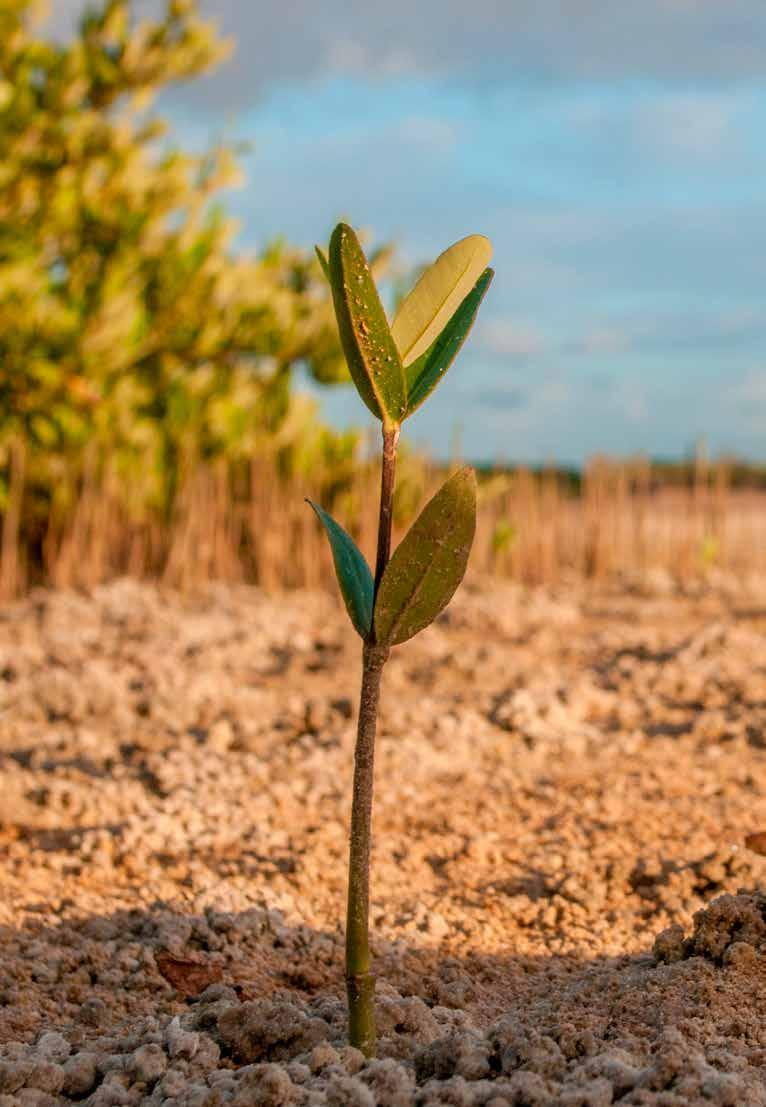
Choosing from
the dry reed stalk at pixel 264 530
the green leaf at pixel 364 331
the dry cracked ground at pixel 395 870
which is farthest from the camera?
the dry reed stalk at pixel 264 530

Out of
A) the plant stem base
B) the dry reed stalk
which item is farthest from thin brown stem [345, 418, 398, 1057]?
the dry reed stalk

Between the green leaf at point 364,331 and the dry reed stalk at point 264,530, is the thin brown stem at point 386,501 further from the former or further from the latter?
the dry reed stalk at point 264,530

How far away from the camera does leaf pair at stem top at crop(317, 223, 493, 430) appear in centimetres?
111

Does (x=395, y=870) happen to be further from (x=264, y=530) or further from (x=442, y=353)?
(x=264, y=530)

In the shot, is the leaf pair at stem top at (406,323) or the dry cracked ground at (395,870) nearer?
the leaf pair at stem top at (406,323)

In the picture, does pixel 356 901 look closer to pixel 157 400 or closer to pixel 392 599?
pixel 392 599

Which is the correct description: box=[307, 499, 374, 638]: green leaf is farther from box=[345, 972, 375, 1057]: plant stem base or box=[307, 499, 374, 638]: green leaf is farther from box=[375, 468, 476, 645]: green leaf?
box=[345, 972, 375, 1057]: plant stem base

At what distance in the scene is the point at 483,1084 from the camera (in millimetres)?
1100

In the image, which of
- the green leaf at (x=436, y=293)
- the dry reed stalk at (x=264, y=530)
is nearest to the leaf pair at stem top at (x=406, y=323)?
the green leaf at (x=436, y=293)

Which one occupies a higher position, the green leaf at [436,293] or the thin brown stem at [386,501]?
the green leaf at [436,293]

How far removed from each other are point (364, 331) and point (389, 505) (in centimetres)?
16

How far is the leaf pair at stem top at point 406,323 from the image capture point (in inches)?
43.6

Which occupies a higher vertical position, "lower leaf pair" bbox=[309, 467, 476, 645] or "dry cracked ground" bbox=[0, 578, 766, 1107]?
"lower leaf pair" bbox=[309, 467, 476, 645]

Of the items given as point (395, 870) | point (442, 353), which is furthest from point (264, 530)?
point (442, 353)
